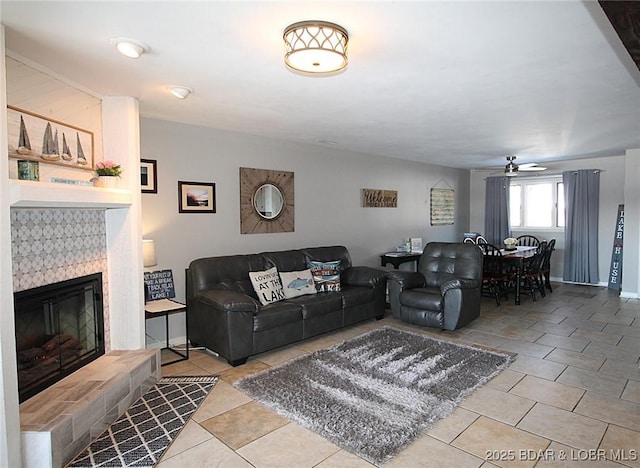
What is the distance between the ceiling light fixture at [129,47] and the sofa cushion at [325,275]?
9.77ft

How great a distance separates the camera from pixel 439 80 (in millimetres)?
2775

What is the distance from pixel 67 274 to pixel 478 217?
8117 millimetres

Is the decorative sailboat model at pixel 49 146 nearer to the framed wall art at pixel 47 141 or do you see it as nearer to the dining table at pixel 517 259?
the framed wall art at pixel 47 141

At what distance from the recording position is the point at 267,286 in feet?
13.5

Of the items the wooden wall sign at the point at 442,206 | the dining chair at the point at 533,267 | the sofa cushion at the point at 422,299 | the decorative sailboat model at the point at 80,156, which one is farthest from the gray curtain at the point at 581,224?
the decorative sailboat model at the point at 80,156

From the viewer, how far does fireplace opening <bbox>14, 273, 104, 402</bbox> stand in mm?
2434

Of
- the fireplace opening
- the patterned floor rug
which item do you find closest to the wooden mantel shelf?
the fireplace opening

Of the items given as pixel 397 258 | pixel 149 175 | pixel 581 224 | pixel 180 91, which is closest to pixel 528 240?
pixel 581 224

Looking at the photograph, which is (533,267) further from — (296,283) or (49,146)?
(49,146)

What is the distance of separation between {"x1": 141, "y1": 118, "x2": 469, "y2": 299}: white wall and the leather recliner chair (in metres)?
1.30

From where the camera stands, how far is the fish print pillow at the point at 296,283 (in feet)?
14.1

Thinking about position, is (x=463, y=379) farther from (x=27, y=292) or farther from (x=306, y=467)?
(x=27, y=292)

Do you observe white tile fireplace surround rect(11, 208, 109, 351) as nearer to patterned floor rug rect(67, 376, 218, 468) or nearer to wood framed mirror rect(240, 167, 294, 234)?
patterned floor rug rect(67, 376, 218, 468)

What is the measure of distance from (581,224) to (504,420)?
5.83m
